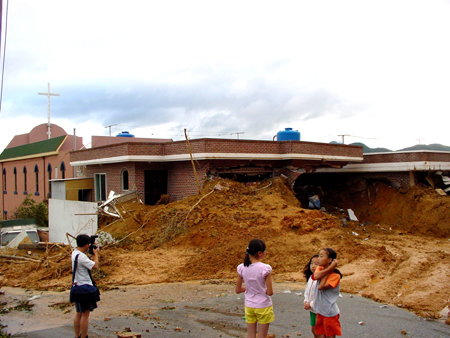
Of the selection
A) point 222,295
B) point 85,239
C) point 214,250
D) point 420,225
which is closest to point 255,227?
point 214,250

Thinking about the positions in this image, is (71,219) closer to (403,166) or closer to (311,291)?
(311,291)

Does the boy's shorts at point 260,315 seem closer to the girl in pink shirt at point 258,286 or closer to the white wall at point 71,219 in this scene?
the girl in pink shirt at point 258,286

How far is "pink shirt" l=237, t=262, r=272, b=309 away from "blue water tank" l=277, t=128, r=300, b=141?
16317 mm

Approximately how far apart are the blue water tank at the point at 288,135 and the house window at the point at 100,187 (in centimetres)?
948

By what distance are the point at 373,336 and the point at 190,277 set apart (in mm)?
5279

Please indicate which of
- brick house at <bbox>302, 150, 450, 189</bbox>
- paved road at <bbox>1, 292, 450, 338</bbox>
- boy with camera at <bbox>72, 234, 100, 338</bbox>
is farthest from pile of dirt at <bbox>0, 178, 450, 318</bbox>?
boy with camera at <bbox>72, 234, 100, 338</bbox>

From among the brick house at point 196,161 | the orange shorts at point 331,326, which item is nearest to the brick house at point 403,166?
the brick house at point 196,161

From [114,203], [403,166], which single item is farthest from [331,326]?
[403,166]

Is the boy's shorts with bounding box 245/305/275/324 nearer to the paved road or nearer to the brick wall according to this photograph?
the paved road

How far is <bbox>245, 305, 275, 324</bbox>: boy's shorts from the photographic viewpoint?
177 inches

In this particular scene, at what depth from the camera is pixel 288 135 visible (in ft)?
67.0

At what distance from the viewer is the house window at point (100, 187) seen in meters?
21.2

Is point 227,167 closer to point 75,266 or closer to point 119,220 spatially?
point 119,220

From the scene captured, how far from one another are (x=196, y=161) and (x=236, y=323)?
37.0 feet
